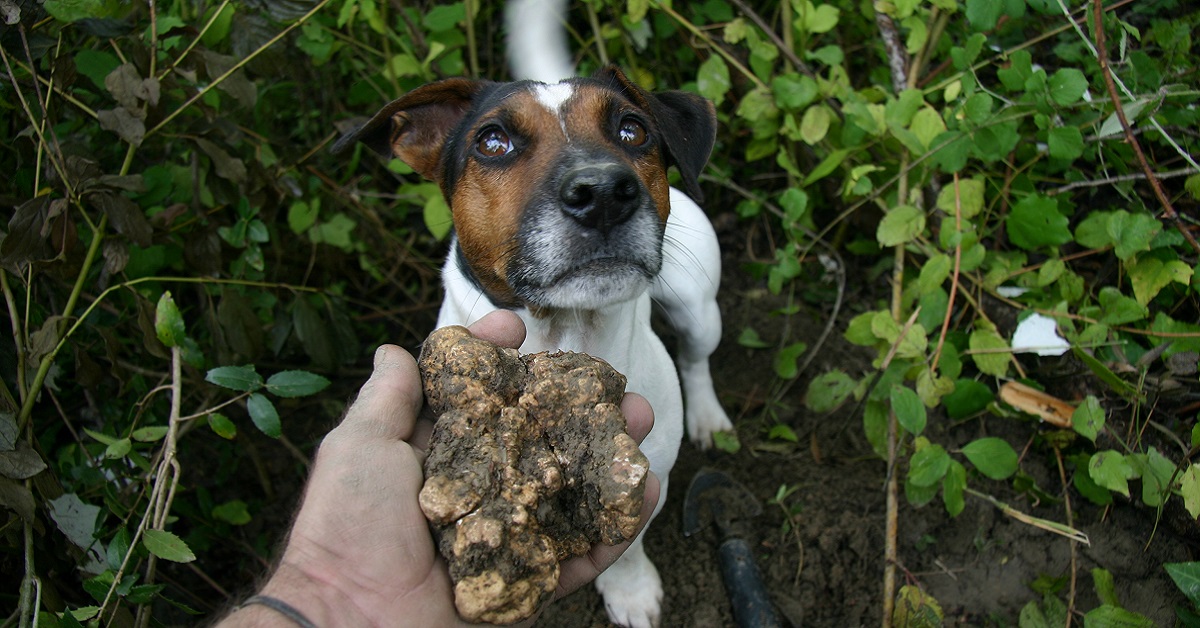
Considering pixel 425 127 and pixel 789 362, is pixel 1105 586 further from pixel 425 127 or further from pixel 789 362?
pixel 425 127

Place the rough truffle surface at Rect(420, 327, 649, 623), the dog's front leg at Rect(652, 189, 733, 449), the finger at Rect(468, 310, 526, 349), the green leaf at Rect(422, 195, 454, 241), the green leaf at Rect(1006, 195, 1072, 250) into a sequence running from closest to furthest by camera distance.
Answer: the rough truffle surface at Rect(420, 327, 649, 623) → the finger at Rect(468, 310, 526, 349) → the green leaf at Rect(1006, 195, 1072, 250) → the dog's front leg at Rect(652, 189, 733, 449) → the green leaf at Rect(422, 195, 454, 241)

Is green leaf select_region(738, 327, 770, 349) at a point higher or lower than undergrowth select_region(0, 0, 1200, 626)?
lower

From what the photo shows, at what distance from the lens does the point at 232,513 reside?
3.78 m

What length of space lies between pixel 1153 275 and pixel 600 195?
2.36 meters

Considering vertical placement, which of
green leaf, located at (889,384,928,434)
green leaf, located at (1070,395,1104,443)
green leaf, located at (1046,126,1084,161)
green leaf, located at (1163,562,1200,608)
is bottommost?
green leaf, located at (1163,562,1200,608)

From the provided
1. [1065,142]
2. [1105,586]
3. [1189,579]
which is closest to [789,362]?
[1065,142]

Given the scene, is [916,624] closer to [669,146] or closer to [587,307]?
[587,307]

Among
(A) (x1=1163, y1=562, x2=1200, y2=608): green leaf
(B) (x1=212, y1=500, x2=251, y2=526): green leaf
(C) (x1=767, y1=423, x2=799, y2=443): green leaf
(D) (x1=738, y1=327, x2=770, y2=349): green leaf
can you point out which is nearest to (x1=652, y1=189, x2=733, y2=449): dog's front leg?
(C) (x1=767, y1=423, x2=799, y2=443): green leaf

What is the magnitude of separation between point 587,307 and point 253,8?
2.05 m

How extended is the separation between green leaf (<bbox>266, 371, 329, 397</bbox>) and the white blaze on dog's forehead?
1.27 m

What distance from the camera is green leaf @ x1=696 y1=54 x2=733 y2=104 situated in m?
4.26

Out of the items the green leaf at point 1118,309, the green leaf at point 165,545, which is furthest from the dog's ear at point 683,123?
the green leaf at point 165,545

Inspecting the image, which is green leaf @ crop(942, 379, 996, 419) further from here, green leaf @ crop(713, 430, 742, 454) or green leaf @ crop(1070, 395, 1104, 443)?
green leaf @ crop(713, 430, 742, 454)

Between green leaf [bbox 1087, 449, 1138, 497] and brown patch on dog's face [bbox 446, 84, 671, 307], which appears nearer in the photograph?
brown patch on dog's face [bbox 446, 84, 671, 307]
